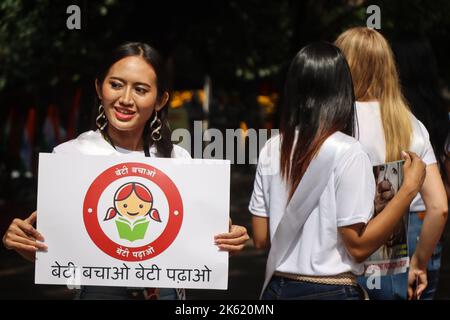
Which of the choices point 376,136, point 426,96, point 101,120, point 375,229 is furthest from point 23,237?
point 426,96

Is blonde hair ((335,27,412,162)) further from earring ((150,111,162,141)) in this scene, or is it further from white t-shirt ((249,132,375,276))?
earring ((150,111,162,141))

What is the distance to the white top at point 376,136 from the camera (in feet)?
11.8

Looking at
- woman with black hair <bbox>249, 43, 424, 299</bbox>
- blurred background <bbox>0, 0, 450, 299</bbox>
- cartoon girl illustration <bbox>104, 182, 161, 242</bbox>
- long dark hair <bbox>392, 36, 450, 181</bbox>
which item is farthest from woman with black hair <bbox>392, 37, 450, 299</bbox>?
blurred background <bbox>0, 0, 450, 299</bbox>

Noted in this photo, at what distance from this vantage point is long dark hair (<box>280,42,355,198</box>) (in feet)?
10.3

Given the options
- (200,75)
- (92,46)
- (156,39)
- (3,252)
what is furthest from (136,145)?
(200,75)

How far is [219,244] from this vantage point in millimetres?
3305

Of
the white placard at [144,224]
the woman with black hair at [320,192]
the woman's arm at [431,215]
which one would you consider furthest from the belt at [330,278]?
the woman's arm at [431,215]

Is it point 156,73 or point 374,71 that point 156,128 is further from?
point 374,71

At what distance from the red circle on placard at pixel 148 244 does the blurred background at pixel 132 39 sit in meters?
3.12

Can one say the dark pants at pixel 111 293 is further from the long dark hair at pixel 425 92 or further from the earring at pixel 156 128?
the long dark hair at pixel 425 92

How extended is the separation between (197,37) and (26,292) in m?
4.35

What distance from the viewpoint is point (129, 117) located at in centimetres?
339

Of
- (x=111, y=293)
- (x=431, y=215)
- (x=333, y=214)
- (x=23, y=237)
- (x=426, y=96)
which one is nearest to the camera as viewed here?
(x=333, y=214)

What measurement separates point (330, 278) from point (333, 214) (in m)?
0.22
